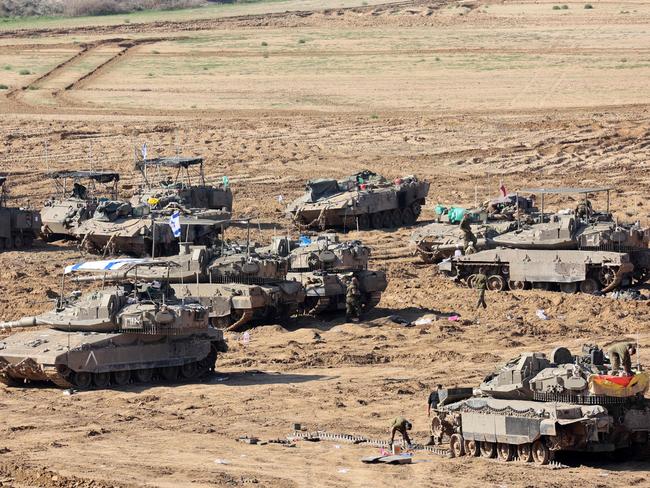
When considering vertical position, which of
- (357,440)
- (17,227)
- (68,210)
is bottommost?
(357,440)

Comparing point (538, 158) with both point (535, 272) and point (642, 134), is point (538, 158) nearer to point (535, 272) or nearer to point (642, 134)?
point (642, 134)

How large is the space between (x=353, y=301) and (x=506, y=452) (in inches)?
421

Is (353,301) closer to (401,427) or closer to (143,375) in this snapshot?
(143,375)

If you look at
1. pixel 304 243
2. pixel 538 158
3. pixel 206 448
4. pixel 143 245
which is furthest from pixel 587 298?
pixel 538 158

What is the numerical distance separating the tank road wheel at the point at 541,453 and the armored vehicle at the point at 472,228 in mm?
15383

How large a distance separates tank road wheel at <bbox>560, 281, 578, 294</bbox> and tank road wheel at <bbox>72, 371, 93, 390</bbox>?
467 inches

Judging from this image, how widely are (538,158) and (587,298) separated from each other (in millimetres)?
19239

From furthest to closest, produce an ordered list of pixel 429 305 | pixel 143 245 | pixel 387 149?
1. pixel 387 149
2. pixel 143 245
3. pixel 429 305

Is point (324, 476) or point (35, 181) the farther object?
point (35, 181)

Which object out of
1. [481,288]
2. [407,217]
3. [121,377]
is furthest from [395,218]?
[121,377]

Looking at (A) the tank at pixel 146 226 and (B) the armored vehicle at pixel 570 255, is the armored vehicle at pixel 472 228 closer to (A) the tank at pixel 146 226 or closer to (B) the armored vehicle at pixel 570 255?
(B) the armored vehicle at pixel 570 255

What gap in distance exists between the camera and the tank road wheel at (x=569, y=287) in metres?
34.0

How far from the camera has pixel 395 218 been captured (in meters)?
43.2

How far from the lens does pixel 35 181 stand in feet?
164
